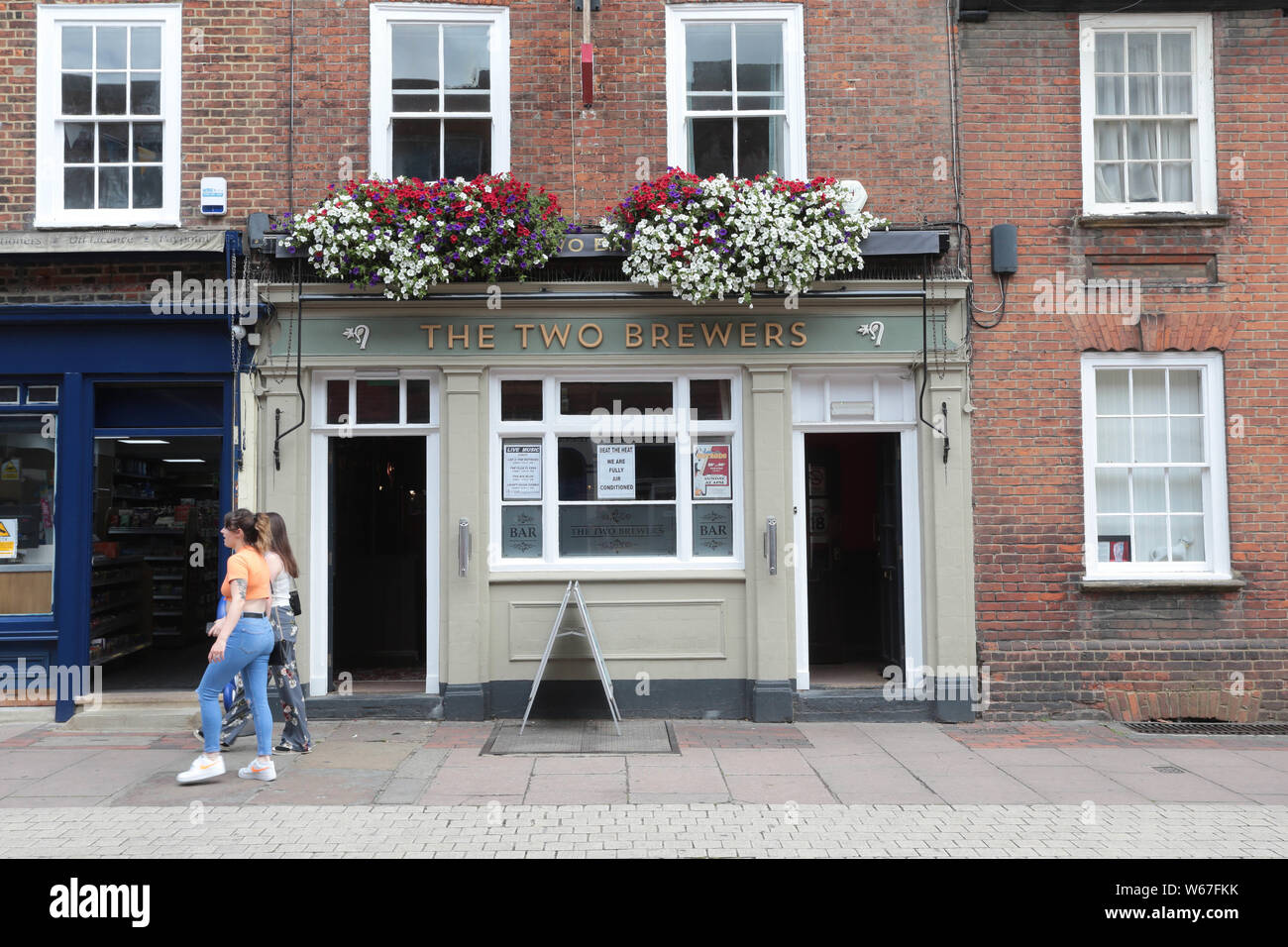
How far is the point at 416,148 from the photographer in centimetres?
914

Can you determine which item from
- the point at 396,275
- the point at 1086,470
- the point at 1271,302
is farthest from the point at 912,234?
the point at 396,275

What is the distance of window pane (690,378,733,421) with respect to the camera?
9.18 m

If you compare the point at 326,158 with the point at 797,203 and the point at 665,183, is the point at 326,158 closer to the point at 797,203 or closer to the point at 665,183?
the point at 665,183

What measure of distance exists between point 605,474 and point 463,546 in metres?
1.48

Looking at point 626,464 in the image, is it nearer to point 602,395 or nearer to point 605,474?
point 605,474

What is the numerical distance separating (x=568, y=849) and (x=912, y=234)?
20.0 feet

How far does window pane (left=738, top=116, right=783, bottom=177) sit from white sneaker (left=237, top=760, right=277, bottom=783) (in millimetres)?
6450

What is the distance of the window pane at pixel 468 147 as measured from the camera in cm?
912

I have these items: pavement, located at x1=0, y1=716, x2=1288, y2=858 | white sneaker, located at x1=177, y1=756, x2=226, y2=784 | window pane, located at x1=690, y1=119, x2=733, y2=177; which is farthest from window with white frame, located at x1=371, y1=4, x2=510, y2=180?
white sneaker, located at x1=177, y1=756, x2=226, y2=784

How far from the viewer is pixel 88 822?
6078mm

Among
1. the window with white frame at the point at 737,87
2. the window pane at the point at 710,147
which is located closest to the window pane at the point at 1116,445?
the window with white frame at the point at 737,87

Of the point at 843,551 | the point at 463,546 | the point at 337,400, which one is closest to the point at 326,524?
the point at 337,400

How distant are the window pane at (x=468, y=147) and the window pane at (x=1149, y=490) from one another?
6.71 m

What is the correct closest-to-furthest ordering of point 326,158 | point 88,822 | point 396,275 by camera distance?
point 88,822
point 396,275
point 326,158
